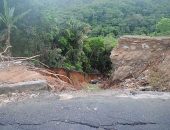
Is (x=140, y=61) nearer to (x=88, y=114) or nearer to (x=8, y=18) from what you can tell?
(x=88, y=114)

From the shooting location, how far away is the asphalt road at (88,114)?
502cm

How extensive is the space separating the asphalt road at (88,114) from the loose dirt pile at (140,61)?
2180mm

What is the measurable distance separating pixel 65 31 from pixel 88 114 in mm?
19965

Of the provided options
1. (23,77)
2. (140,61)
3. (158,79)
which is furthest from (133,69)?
(23,77)

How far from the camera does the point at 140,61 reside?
9.34m

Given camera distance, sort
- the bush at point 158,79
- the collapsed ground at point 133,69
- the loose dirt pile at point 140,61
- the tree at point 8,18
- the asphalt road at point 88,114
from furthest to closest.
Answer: the tree at point 8,18 → the loose dirt pile at point 140,61 → the collapsed ground at point 133,69 → the bush at point 158,79 → the asphalt road at point 88,114

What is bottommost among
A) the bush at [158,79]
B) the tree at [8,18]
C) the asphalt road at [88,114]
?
the tree at [8,18]

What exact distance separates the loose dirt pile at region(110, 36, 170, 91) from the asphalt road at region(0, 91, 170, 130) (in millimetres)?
2180

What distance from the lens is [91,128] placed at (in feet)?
16.3

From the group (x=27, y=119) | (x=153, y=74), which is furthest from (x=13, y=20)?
(x=27, y=119)

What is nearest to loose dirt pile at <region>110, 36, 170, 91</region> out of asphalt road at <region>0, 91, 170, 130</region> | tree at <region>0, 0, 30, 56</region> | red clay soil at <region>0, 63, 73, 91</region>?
red clay soil at <region>0, 63, 73, 91</region>

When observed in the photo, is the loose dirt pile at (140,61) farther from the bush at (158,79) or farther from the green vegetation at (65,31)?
the green vegetation at (65,31)

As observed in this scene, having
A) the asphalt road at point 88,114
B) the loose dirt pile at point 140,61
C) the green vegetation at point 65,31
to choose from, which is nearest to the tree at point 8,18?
the green vegetation at point 65,31

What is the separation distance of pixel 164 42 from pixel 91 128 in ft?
15.1
